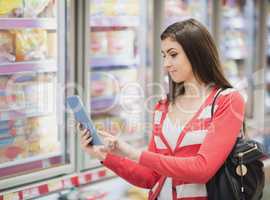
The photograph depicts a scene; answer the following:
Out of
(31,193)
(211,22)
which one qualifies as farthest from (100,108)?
(211,22)

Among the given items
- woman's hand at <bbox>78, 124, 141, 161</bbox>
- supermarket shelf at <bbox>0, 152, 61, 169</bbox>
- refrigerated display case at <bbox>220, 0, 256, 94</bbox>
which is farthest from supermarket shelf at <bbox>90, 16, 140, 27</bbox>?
woman's hand at <bbox>78, 124, 141, 161</bbox>

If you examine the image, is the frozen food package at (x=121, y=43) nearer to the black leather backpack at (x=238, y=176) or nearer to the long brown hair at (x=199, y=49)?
the long brown hair at (x=199, y=49)

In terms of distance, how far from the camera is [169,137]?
204cm

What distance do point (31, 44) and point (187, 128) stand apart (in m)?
1.17

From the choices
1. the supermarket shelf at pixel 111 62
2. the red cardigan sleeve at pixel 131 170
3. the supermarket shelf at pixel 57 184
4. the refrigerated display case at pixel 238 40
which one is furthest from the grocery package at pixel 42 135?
the refrigerated display case at pixel 238 40

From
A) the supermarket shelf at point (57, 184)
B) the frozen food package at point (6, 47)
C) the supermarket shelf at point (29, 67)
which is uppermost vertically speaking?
the frozen food package at point (6, 47)

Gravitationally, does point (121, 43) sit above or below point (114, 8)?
below

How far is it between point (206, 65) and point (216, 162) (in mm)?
391

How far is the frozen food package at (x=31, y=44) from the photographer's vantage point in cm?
271

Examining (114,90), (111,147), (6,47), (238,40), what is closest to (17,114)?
(6,47)

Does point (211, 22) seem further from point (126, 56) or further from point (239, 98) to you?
point (239, 98)

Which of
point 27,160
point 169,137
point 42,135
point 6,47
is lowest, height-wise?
point 27,160

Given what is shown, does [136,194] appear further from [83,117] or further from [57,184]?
[83,117]

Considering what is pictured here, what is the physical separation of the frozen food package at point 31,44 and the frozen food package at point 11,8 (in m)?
0.10
